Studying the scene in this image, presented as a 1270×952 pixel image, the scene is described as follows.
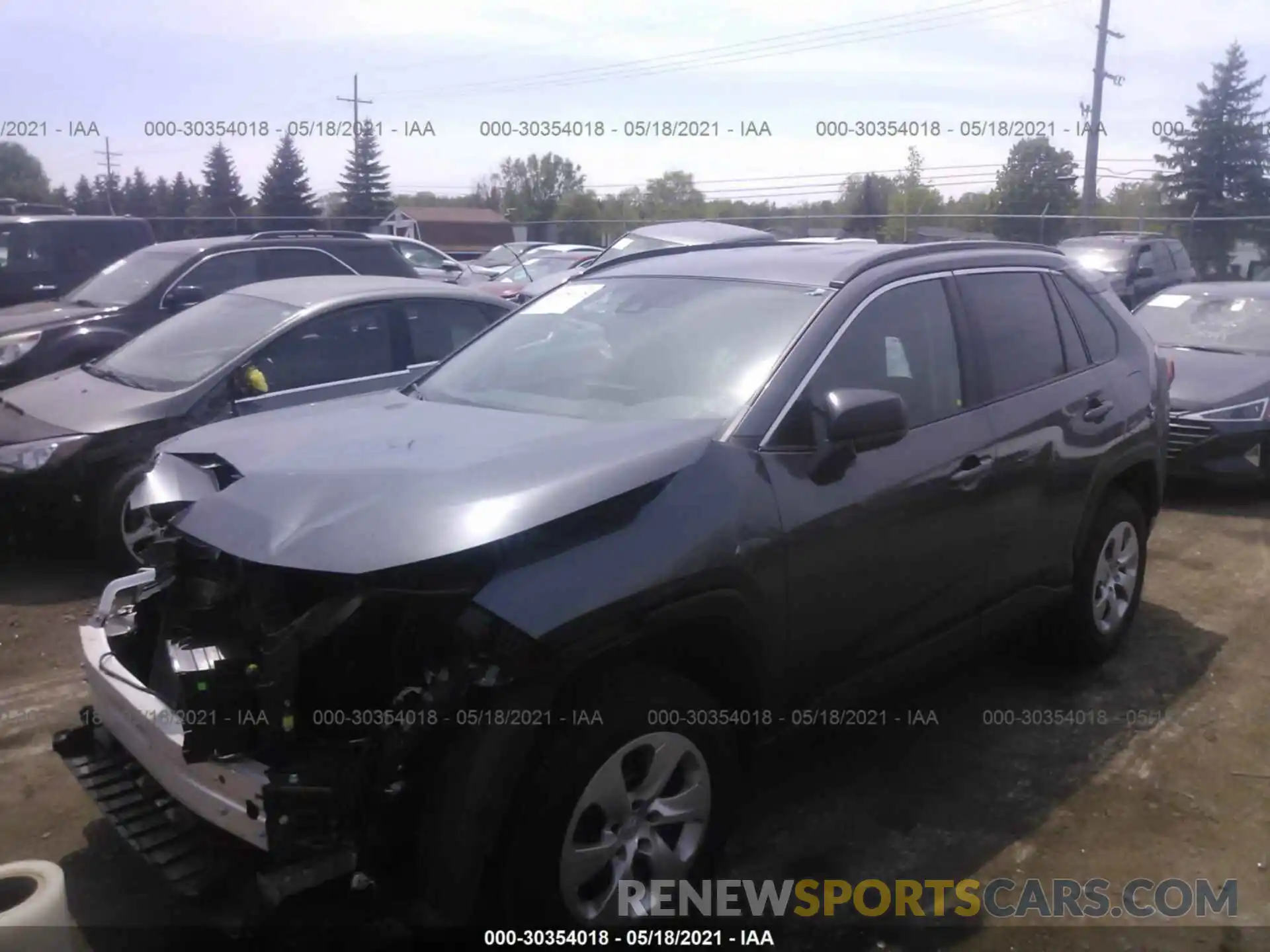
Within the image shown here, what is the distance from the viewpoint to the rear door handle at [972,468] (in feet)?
12.7

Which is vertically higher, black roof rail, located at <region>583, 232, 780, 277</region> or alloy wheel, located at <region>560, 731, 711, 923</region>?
black roof rail, located at <region>583, 232, 780, 277</region>

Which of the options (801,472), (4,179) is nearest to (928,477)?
(801,472)

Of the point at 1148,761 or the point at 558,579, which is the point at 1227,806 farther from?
the point at 558,579

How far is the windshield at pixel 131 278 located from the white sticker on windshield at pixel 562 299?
5653 millimetres

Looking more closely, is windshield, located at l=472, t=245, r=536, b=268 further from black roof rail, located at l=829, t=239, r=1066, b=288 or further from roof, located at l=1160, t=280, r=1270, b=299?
black roof rail, located at l=829, t=239, r=1066, b=288

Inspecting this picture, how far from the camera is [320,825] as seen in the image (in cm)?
248

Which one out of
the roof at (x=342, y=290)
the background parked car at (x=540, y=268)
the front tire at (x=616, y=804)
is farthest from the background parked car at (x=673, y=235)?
the front tire at (x=616, y=804)

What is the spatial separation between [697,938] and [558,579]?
46.8 inches

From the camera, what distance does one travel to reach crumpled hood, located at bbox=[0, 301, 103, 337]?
29.2 ft

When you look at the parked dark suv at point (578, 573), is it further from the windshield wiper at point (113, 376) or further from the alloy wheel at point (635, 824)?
the windshield wiper at point (113, 376)

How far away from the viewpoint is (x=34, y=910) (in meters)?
2.65

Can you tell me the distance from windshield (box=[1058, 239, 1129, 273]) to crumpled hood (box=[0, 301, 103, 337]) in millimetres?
13196

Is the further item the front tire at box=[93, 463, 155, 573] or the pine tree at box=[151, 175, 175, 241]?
the pine tree at box=[151, 175, 175, 241]

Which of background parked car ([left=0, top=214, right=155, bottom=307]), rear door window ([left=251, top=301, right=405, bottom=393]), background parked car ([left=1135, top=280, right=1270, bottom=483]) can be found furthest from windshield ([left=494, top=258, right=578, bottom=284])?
rear door window ([left=251, top=301, right=405, bottom=393])
